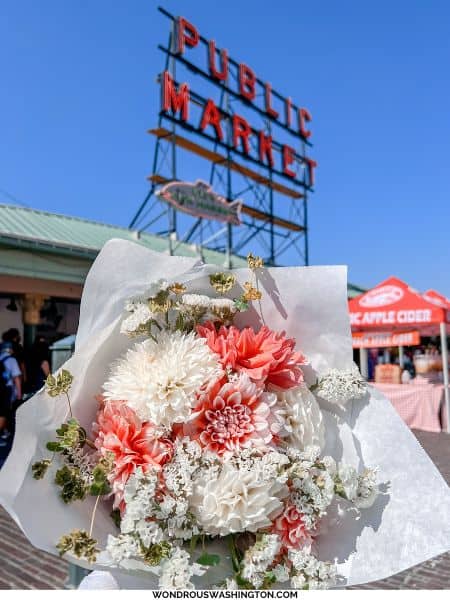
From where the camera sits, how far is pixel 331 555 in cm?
113

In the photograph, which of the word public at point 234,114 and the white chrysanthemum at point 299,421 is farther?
the word public at point 234,114

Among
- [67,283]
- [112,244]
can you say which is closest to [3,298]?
[67,283]

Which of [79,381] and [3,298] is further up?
[3,298]

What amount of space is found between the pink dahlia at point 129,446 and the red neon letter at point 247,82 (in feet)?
65.3

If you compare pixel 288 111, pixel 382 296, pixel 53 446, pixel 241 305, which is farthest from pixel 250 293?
pixel 288 111

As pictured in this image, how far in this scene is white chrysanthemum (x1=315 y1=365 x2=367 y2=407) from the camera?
120cm

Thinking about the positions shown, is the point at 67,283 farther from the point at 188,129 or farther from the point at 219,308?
the point at 219,308

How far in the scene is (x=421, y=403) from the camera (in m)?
9.56

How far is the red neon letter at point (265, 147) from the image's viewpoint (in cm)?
1991

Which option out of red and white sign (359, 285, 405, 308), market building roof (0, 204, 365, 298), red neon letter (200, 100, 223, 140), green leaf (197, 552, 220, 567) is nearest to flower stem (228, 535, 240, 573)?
green leaf (197, 552, 220, 567)

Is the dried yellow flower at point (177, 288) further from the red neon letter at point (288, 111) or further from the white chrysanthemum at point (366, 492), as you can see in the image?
the red neon letter at point (288, 111)

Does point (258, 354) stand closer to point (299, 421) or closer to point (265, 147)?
point (299, 421)

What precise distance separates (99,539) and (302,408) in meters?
0.52

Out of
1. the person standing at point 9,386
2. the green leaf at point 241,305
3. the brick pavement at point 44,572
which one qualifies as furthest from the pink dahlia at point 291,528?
the person standing at point 9,386
